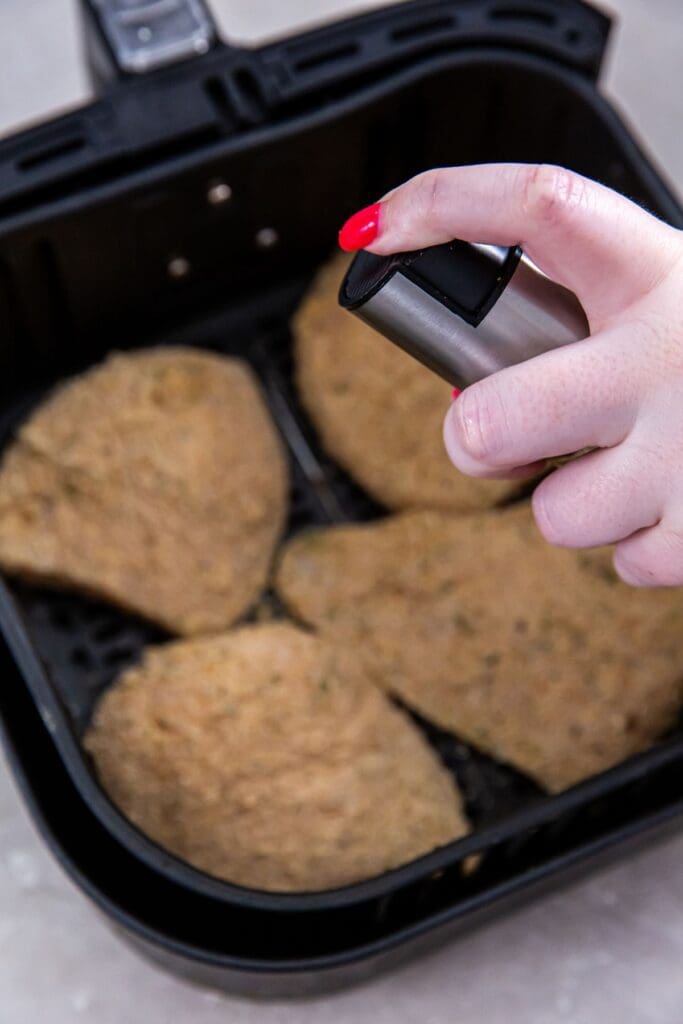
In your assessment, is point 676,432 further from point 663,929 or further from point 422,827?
point 663,929

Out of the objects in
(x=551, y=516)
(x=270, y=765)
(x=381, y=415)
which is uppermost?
(x=551, y=516)

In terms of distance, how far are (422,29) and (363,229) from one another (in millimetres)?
320

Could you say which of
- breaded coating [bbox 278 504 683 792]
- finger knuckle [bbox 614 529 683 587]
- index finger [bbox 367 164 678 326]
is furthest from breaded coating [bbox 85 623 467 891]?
index finger [bbox 367 164 678 326]

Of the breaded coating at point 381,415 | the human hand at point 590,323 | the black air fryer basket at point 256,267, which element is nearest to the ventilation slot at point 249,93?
the black air fryer basket at point 256,267

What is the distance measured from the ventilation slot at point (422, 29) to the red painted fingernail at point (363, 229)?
0.98ft

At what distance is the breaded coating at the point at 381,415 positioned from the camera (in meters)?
0.84

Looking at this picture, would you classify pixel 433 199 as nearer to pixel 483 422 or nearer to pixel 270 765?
pixel 483 422

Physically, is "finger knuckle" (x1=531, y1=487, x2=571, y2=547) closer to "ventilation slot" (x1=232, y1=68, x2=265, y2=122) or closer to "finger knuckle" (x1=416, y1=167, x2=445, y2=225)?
"finger knuckle" (x1=416, y1=167, x2=445, y2=225)

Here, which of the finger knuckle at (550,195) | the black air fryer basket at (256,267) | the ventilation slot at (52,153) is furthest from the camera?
the ventilation slot at (52,153)

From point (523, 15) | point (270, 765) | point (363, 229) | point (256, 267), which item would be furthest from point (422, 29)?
point (270, 765)

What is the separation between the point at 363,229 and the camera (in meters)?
0.55

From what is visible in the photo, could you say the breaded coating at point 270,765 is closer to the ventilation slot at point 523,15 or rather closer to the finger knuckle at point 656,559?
the finger knuckle at point 656,559

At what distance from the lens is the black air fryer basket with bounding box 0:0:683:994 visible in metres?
0.64

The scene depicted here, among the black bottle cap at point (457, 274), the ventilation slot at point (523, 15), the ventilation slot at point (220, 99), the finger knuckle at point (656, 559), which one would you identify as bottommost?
the finger knuckle at point (656, 559)
